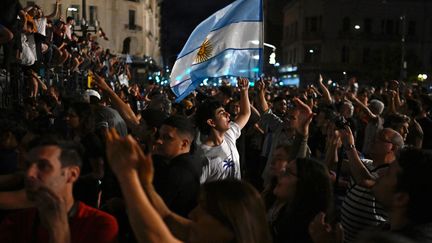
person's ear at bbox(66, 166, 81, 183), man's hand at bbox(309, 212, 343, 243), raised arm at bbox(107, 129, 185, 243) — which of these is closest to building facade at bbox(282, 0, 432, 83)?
man's hand at bbox(309, 212, 343, 243)

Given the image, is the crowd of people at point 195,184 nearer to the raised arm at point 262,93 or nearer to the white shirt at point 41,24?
the raised arm at point 262,93

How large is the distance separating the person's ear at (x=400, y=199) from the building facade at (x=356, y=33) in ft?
209

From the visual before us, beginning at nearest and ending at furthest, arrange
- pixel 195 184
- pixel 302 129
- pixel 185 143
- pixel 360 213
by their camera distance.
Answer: pixel 195 184 → pixel 360 213 → pixel 185 143 → pixel 302 129

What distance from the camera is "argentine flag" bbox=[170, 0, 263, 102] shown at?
8203 millimetres

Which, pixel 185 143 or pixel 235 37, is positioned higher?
pixel 235 37

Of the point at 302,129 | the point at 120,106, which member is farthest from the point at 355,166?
the point at 120,106

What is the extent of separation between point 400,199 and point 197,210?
1.17 meters

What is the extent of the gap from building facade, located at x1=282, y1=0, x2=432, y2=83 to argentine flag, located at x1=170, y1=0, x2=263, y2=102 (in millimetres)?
58846

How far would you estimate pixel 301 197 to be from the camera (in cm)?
368

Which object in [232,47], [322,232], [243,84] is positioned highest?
[232,47]

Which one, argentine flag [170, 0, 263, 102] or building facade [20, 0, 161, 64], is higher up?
building facade [20, 0, 161, 64]

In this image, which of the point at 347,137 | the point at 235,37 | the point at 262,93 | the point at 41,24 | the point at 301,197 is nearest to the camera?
the point at 301,197

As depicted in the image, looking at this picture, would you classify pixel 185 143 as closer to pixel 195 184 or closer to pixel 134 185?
pixel 195 184

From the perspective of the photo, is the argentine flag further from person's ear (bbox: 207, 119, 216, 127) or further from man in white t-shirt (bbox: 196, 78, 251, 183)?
person's ear (bbox: 207, 119, 216, 127)
